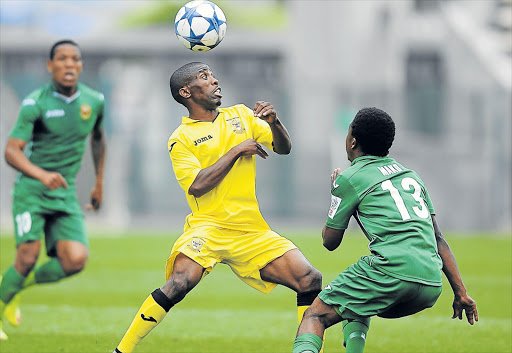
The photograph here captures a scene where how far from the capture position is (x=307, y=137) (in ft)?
82.1

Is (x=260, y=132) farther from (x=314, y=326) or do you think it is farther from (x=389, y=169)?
(x=314, y=326)

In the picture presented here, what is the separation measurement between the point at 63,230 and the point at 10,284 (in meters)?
0.64

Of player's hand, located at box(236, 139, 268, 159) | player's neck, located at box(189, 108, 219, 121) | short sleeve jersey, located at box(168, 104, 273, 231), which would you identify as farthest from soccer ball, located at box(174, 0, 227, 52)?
player's hand, located at box(236, 139, 268, 159)

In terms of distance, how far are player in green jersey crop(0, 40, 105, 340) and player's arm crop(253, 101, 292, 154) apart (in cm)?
234

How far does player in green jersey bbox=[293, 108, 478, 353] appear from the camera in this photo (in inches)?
210

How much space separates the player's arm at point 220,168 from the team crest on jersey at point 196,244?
317 millimetres

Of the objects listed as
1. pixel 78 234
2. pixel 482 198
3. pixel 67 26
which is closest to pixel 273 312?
pixel 78 234

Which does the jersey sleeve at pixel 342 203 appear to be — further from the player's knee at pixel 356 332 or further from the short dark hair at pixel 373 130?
the player's knee at pixel 356 332

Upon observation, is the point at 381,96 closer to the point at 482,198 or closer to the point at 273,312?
the point at 482,198

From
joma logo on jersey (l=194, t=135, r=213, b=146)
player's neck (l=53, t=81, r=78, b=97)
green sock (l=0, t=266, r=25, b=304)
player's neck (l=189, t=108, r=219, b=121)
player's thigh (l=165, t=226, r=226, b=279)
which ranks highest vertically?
player's neck (l=53, t=81, r=78, b=97)

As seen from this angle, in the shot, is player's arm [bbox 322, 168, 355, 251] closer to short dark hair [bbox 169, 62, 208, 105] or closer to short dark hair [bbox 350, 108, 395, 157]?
short dark hair [bbox 350, 108, 395, 157]

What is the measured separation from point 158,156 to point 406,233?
17.6 meters

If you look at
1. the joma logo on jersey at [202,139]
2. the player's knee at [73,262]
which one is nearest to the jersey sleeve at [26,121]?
the player's knee at [73,262]

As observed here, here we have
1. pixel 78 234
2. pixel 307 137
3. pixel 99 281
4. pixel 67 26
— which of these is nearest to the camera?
pixel 78 234
